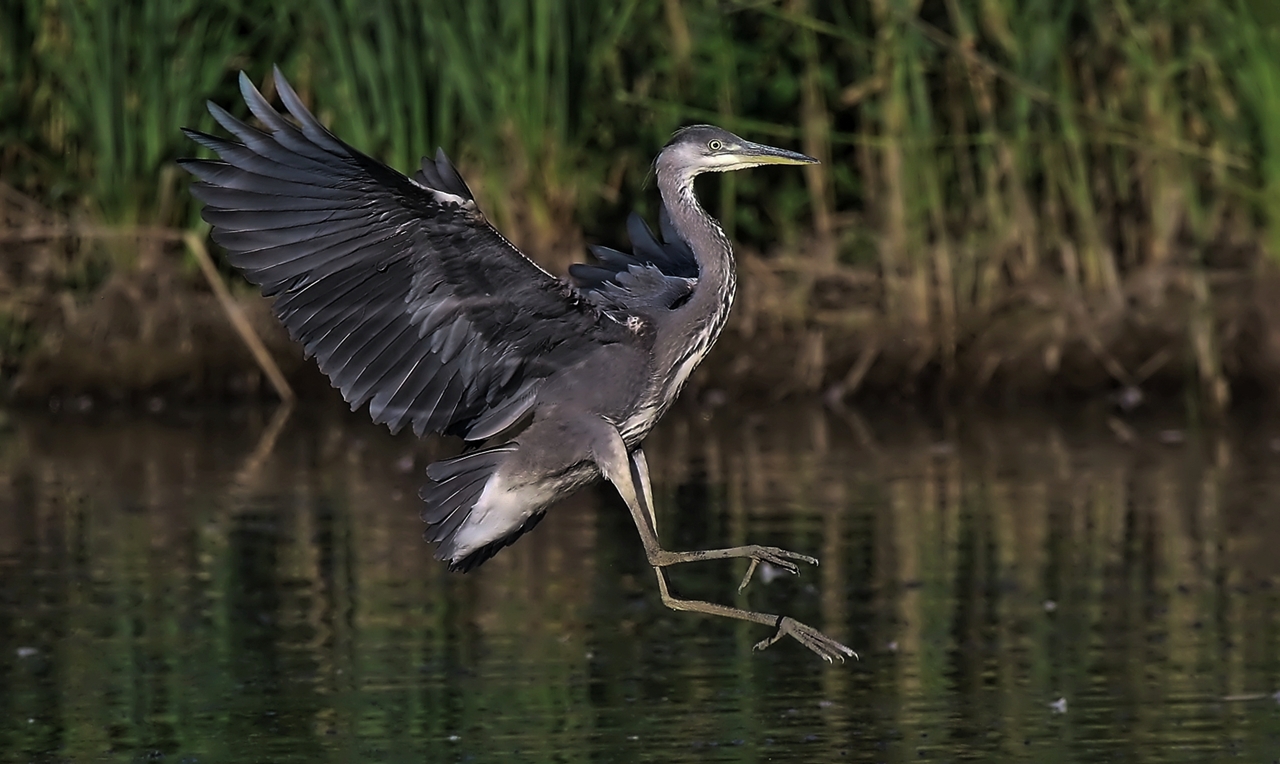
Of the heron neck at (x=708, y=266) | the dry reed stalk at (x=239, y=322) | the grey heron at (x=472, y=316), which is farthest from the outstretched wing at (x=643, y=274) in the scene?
the dry reed stalk at (x=239, y=322)

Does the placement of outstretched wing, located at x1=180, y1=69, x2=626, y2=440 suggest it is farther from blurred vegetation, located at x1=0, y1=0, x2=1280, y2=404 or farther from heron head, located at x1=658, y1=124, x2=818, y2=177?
blurred vegetation, located at x1=0, y1=0, x2=1280, y2=404

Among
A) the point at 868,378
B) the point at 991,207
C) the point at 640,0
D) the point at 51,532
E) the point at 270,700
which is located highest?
the point at 640,0

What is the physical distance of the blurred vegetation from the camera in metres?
10.9

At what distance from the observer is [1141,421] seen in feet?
35.9

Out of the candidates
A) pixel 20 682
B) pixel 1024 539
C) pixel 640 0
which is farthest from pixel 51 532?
pixel 640 0

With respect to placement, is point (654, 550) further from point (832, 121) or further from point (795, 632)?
point (832, 121)

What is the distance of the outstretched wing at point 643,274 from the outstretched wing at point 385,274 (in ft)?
0.73

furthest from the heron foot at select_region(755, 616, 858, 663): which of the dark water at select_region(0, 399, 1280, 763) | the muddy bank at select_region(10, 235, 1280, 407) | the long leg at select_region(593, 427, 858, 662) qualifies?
the muddy bank at select_region(10, 235, 1280, 407)

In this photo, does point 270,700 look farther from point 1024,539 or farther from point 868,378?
point 868,378

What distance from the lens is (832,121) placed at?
39.6 ft

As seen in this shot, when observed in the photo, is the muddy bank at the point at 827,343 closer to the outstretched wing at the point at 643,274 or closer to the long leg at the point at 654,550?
the outstretched wing at the point at 643,274

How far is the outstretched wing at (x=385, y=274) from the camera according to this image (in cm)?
555

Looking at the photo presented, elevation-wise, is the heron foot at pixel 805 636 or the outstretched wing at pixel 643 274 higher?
the outstretched wing at pixel 643 274

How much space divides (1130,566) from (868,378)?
11.9 ft
